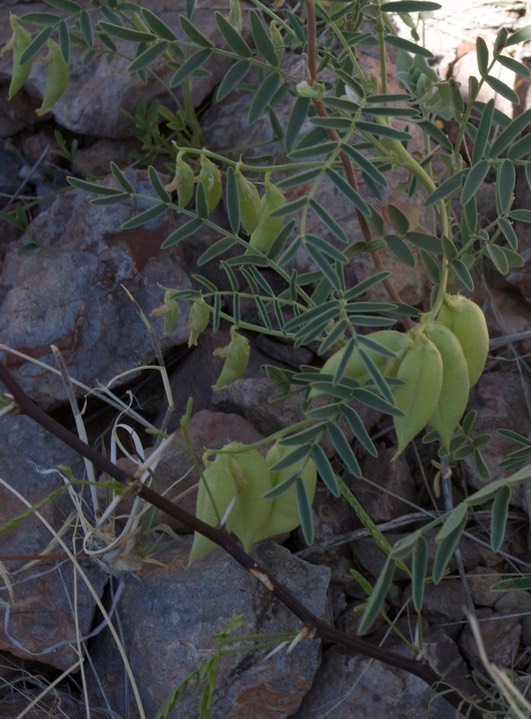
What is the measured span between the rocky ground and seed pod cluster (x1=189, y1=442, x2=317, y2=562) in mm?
198

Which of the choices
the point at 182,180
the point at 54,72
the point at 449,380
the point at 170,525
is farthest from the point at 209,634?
the point at 54,72

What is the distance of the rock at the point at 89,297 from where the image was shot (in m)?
1.92

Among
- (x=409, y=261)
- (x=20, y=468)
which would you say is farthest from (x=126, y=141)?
(x=409, y=261)

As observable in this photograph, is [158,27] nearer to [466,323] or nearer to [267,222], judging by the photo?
[267,222]

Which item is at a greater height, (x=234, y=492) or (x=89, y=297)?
(x=234, y=492)

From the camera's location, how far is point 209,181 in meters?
1.39

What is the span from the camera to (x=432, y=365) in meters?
1.17

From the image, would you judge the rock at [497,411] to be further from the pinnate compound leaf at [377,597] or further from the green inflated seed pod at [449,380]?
the pinnate compound leaf at [377,597]

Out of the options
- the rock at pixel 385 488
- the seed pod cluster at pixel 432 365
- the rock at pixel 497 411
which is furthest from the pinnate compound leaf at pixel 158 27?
the rock at pixel 497 411

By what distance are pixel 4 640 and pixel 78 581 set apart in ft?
0.51

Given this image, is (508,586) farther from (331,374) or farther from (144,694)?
(144,694)

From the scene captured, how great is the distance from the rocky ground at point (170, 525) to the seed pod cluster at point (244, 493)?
7.8 inches

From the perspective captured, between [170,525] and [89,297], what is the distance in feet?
1.95

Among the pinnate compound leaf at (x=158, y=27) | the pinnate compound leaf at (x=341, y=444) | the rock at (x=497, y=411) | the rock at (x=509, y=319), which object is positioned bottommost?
the rock at (x=497, y=411)
